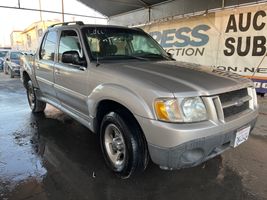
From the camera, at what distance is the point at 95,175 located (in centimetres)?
315

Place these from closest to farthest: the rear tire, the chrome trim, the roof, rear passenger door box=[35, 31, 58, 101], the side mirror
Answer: the chrome trim, the side mirror, rear passenger door box=[35, 31, 58, 101], the rear tire, the roof

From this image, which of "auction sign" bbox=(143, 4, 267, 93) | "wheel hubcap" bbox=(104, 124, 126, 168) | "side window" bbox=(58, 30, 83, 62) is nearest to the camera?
"wheel hubcap" bbox=(104, 124, 126, 168)

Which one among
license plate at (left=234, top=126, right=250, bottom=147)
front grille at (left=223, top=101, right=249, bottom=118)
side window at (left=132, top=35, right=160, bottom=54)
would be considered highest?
side window at (left=132, top=35, right=160, bottom=54)

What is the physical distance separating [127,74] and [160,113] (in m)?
0.68

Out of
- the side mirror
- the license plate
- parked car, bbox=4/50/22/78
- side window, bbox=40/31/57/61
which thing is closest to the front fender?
the side mirror

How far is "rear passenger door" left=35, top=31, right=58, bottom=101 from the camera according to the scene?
4371mm

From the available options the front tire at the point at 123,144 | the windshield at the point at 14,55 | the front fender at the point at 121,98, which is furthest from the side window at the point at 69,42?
the windshield at the point at 14,55

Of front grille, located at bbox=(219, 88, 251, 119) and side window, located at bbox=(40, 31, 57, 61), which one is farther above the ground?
side window, located at bbox=(40, 31, 57, 61)

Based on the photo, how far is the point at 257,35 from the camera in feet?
23.2

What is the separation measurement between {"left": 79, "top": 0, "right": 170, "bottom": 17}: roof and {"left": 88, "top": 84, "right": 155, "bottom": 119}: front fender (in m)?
8.83

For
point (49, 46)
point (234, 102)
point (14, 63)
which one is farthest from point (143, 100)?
point (14, 63)

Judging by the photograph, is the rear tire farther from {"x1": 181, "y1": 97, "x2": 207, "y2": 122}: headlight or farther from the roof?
the roof

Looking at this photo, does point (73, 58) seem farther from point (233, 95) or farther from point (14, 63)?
point (14, 63)

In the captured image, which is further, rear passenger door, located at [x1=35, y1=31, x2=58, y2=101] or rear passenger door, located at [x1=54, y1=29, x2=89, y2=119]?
rear passenger door, located at [x1=35, y1=31, x2=58, y2=101]
